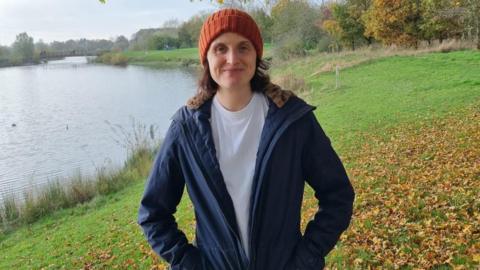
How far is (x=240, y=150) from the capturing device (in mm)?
2027

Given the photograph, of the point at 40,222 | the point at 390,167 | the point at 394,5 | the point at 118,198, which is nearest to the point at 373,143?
the point at 390,167

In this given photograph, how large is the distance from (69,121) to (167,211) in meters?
24.8

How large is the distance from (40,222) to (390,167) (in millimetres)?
9040

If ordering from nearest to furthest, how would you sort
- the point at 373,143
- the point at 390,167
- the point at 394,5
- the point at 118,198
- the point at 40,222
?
1. the point at 390,167
2. the point at 373,143
3. the point at 40,222
4. the point at 118,198
5. the point at 394,5

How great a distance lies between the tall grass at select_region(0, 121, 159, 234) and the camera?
12.0 metres

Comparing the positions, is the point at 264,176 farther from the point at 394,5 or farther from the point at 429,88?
the point at 394,5

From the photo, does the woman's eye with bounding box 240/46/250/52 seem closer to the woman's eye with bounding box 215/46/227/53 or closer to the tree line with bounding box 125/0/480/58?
the woman's eye with bounding box 215/46/227/53

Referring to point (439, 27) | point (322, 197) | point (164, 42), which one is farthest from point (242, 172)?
point (164, 42)

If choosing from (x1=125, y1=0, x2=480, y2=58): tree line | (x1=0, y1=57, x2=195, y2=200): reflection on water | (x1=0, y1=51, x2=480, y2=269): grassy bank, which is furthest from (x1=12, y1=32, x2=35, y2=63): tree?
(x1=0, y1=51, x2=480, y2=269): grassy bank

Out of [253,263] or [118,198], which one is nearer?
[253,263]

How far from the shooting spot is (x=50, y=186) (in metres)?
13.2

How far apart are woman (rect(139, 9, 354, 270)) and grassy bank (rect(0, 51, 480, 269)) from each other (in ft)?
8.90

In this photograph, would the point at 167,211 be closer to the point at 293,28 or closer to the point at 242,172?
the point at 242,172

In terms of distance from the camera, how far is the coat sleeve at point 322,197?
203cm
